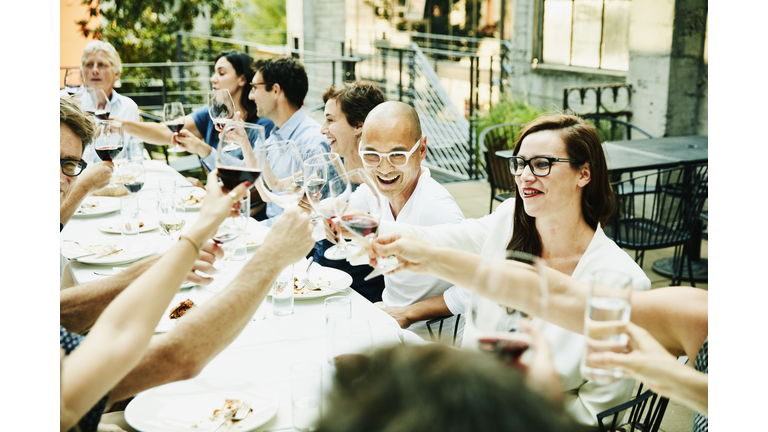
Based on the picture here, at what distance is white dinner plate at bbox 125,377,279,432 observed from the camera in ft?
4.50

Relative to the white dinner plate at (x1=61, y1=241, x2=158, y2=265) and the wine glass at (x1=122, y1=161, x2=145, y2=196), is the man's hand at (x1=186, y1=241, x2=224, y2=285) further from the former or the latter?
the wine glass at (x1=122, y1=161, x2=145, y2=196)

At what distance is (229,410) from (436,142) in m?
7.51

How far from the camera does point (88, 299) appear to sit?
5.80 feet

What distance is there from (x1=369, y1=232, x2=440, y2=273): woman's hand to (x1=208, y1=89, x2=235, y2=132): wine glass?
2315mm

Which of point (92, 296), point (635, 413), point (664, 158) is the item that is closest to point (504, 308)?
point (635, 413)

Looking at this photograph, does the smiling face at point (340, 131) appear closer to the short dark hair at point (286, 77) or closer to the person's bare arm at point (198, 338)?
the short dark hair at point (286, 77)

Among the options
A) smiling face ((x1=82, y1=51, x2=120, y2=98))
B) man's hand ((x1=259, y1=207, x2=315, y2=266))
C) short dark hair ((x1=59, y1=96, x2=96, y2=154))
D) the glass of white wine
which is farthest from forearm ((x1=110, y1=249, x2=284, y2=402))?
smiling face ((x1=82, y1=51, x2=120, y2=98))

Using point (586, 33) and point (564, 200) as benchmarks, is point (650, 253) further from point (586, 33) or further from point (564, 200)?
point (586, 33)

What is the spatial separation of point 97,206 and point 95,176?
756mm

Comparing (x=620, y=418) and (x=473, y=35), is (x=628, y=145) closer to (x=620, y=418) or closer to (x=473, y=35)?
(x=620, y=418)

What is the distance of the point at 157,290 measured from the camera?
1178 millimetres

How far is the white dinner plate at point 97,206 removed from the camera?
3270 mm

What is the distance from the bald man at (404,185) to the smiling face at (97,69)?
3061mm
